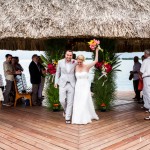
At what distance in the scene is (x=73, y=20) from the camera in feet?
20.0

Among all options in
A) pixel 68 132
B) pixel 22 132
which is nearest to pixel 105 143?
pixel 68 132

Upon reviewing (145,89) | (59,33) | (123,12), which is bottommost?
(145,89)

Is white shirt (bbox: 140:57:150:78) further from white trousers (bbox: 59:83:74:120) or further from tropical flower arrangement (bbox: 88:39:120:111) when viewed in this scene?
white trousers (bbox: 59:83:74:120)

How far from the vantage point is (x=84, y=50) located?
1278 centimetres

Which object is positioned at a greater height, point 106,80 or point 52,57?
point 52,57

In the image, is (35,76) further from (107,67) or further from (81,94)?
(81,94)

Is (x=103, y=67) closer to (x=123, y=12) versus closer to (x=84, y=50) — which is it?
(x=123, y=12)

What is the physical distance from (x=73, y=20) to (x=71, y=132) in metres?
2.65

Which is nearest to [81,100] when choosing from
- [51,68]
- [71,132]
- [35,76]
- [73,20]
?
[71,132]

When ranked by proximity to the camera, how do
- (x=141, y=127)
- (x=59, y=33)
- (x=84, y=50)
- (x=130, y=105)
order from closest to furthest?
(x=141, y=127), (x=59, y=33), (x=130, y=105), (x=84, y=50)

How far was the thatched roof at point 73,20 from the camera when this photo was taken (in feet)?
19.7

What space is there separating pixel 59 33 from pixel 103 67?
1.44 meters

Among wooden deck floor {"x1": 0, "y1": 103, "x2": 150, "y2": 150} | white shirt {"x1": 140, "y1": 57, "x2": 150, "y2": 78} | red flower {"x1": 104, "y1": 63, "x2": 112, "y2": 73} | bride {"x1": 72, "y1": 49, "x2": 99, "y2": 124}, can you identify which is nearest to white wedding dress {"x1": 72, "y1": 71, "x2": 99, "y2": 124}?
bride {"x1": 72, "y1": 49, "x2": 99, "y2": 124}

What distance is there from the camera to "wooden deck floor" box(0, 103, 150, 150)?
4.04 m
